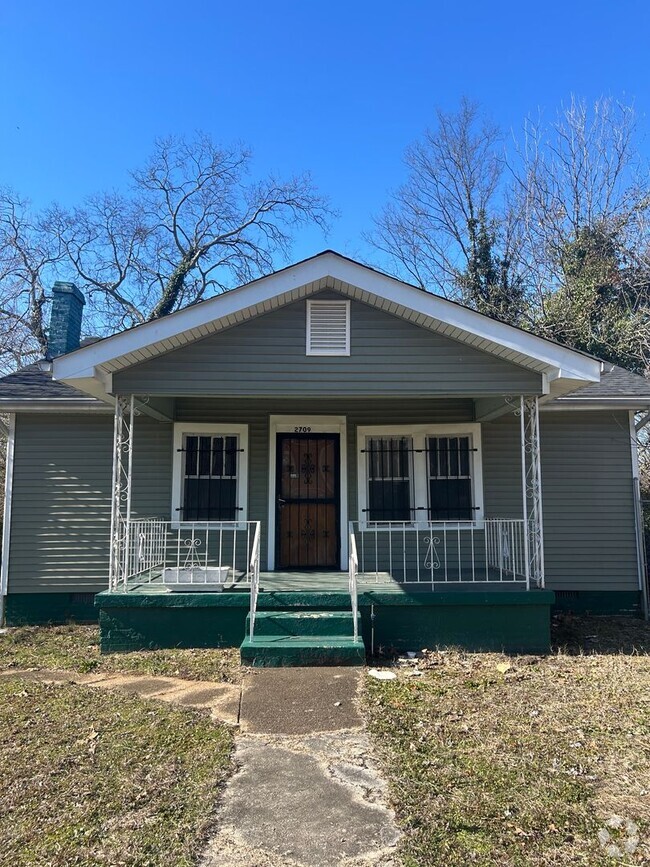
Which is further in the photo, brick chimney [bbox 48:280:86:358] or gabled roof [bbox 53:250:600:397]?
brick chimney [bbox 48:280:86:358]

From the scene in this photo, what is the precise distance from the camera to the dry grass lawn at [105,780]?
2.69 meters

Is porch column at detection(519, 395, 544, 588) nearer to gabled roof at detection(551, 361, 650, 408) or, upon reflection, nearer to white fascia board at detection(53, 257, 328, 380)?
gabled roof at detection(551, 361, 650, 408)

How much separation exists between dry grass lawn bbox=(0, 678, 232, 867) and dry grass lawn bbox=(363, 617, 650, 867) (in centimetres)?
108

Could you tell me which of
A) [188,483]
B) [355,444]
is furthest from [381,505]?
[188,483]

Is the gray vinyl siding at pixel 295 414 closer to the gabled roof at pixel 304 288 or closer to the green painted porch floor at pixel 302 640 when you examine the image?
the gabled roof at pixel 304 288

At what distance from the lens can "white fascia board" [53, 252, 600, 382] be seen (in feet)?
20.4

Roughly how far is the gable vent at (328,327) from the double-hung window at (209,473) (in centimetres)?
229

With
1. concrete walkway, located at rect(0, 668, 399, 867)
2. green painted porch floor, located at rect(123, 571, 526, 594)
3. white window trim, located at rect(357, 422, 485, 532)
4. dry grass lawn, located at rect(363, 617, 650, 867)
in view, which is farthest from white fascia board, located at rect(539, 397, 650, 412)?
concrete walkway, located at rect(0, 668, 399, 867)

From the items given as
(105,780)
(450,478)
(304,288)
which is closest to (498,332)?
(304,288)

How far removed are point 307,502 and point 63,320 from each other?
16.8ft

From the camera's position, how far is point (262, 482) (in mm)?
8250

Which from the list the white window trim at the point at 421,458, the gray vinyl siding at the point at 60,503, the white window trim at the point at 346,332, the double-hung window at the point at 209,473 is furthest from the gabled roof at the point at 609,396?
the gray vinyl siding at the point at 60,503

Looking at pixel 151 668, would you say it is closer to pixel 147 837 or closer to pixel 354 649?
pixel 354 649

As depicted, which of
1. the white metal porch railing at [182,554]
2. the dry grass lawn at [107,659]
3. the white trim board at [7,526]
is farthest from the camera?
the white trim board at [7,526]
